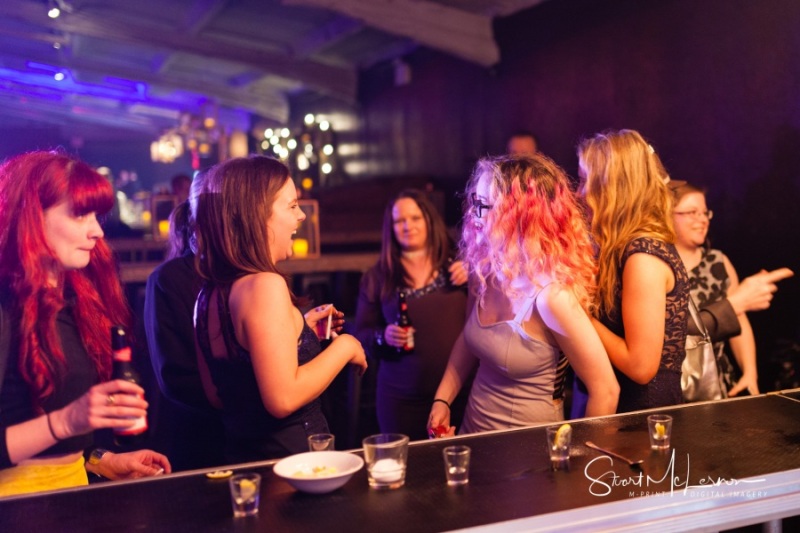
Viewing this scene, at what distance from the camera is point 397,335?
2.94 m

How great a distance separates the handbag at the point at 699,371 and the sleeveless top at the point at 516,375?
0.43 metres

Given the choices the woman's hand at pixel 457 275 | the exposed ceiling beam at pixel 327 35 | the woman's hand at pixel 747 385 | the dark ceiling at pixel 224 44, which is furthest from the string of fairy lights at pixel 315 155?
the woman's hand at pixel 747 385

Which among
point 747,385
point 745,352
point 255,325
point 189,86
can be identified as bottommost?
point 747,385

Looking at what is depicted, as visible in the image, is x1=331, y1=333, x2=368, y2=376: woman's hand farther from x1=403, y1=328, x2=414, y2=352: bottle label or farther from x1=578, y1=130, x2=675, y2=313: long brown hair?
x1=403, y1=328, x2=414, y2=352: bottle label

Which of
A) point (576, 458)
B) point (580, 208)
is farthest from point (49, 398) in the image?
point (580, 208)

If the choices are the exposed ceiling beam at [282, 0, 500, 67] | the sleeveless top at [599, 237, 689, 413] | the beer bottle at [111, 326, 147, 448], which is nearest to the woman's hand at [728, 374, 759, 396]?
the sleeveless top at [599, 237, 689, 413]


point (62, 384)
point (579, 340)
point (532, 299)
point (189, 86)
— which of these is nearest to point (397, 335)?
point (532, 299)

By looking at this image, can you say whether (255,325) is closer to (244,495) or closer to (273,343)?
(273,343)

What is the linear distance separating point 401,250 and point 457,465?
6.03 feet

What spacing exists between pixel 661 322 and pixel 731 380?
1.21 metres

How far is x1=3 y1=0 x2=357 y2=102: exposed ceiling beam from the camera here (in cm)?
759

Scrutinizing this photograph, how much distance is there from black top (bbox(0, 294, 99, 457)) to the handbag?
5.64 ft

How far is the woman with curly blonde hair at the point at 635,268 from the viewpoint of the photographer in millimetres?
2129

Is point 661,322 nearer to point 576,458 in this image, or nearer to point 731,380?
point 576,458
